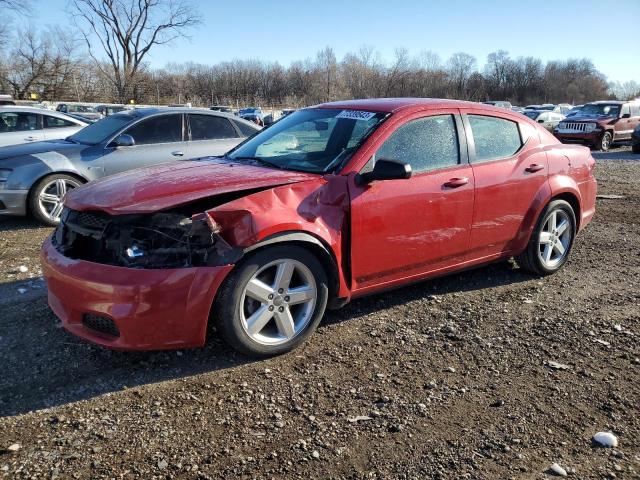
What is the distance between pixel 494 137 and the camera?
15.1 feet

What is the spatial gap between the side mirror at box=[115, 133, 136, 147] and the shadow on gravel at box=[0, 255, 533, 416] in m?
3.27

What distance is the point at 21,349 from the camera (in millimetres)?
3496

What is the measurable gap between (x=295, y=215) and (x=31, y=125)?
8.73m

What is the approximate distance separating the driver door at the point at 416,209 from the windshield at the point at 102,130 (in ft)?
15.5

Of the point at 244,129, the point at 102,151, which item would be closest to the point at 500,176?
the point at 244,129

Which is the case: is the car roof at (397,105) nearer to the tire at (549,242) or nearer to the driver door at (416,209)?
the driver door at (416,209)

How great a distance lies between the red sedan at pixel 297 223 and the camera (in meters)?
3.09

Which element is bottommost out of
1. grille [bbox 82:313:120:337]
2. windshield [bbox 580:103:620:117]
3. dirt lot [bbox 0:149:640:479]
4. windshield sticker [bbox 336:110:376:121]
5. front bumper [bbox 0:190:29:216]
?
dirt lot [bbox 0:149:640:479]

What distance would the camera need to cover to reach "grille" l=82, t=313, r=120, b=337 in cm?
307

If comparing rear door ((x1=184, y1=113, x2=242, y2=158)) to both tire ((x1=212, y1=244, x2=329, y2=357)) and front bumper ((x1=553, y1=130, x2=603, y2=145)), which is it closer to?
tire ((x1=212, y1=244, x2=329, y2=357))

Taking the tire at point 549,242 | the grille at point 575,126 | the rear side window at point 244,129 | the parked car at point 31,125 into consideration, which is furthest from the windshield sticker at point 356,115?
the grille at point 575,126

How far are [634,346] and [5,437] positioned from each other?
389 cm

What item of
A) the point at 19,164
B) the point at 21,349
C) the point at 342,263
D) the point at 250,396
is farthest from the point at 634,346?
the point at 19,164

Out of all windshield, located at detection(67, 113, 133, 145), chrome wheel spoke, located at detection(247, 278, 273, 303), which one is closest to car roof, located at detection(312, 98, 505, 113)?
chrome wheel spoke, located at detection(247, 278, 273, 303)
